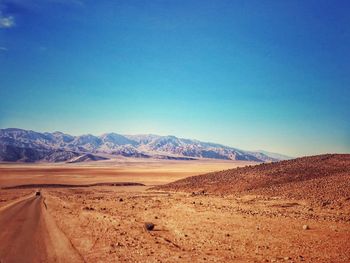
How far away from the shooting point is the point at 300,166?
42.4 m

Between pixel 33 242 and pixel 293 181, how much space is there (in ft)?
94.9

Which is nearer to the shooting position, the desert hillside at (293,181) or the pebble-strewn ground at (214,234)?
the pebble-strewn ground at (214,234)

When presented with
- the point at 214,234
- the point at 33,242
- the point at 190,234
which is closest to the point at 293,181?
the point at 214,234

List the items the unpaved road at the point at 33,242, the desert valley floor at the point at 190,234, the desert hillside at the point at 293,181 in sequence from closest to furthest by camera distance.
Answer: the unpaved road at the point at 33,242 < the desert valley floor at the point at 190,234 < the desert hillside at the point at 293,181

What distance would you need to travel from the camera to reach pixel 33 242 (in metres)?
14.9

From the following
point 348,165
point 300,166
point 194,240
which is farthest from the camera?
point 300,166

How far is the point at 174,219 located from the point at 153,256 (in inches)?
372

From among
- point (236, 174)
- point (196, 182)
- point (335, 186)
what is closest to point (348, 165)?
point (335, 186)

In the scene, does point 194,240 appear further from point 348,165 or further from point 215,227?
point 348,165

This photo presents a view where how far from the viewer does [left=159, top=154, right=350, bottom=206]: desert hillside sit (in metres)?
29.5

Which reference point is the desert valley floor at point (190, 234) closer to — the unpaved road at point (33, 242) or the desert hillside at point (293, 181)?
the unpaved road at point (33, 242)

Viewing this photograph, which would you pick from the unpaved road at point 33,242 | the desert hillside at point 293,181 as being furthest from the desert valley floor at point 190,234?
the desert hillside at point 293,181

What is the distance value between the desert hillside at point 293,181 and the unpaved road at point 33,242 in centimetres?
1959

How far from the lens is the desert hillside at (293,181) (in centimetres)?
2952
